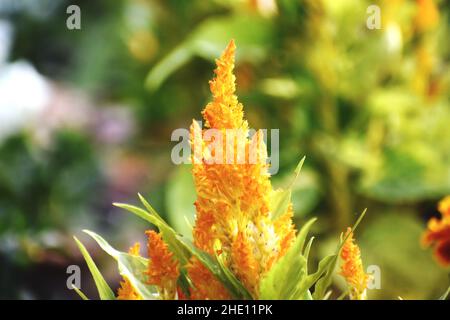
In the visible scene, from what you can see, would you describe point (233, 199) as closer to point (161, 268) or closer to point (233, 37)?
point (161, 268)

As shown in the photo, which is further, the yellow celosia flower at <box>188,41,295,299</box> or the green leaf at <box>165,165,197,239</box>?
the green leaf at <box>165,165,197,239</box>

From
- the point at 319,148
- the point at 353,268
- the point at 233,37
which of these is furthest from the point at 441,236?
the point at 233,37

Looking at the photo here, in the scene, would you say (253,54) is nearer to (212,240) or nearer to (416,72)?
(416,72)

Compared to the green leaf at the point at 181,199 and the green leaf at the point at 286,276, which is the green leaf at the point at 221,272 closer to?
the green leaf at the point at 286,276

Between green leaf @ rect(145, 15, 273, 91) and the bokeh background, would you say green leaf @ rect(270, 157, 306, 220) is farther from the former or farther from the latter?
green leaf @ rect(145, 15, 273, 91)

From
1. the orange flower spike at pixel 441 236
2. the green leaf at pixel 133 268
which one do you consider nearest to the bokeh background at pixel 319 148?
the orange flower spike at pixel 441 236

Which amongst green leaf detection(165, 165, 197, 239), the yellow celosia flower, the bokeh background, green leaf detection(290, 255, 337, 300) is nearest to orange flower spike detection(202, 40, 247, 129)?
the yellow celosia flower
